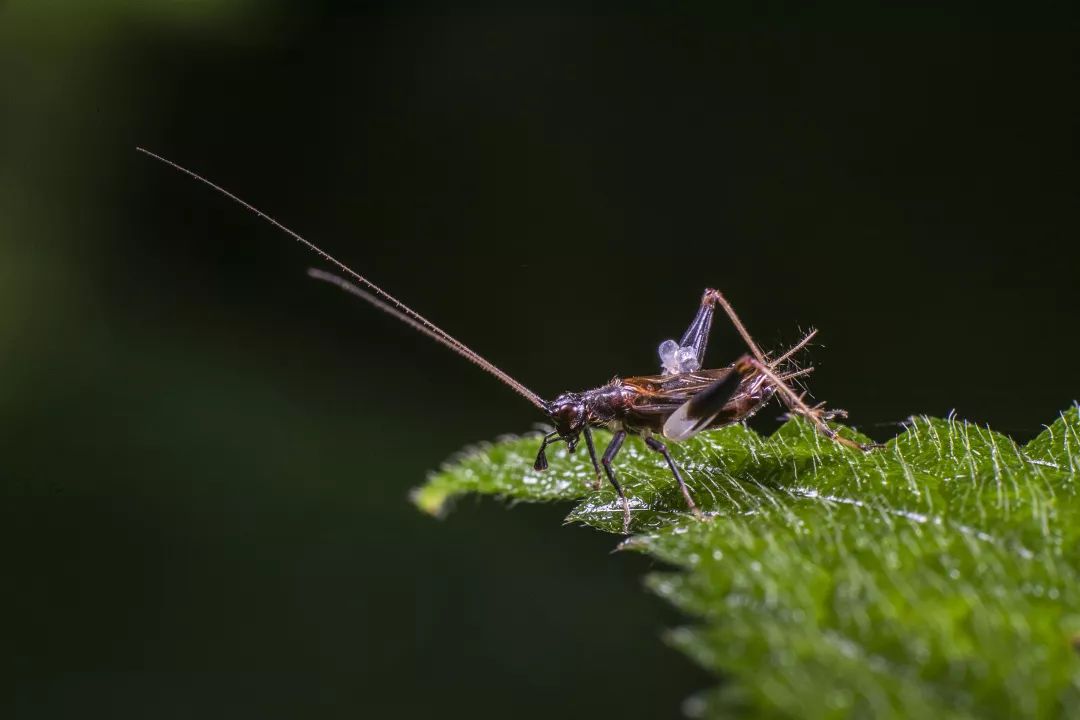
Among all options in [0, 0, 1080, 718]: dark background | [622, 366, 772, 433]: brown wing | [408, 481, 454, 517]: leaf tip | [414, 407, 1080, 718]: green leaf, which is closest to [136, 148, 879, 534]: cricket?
[622, 366, 772, 433]: brown wing

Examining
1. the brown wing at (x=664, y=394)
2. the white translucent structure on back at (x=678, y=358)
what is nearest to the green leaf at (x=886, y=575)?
the brown wing at (x=664, y=394)

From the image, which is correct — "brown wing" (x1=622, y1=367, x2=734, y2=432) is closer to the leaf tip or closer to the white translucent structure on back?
the white translucent structure on back

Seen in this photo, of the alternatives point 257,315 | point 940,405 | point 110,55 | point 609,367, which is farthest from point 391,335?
point 940,405

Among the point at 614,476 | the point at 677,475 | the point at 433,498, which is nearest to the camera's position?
the point at 677,475

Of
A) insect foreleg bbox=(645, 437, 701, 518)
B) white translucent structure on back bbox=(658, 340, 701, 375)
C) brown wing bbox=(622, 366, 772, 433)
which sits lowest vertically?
insect foreleg bbox=(645, 437, 701, 518)

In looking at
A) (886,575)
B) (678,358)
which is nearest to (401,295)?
(678,358)

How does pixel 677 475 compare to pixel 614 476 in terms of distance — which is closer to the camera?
pixel 677 475

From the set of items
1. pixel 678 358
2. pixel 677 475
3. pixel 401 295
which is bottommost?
pixel 677 475

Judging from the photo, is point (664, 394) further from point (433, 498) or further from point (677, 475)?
point (433, 498)
